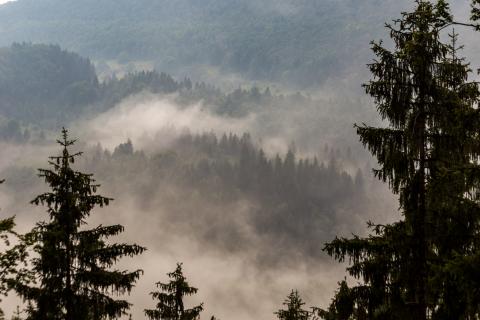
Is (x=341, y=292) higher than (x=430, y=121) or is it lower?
lower

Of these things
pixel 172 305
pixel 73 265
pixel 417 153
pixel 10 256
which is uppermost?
pixel 417 153

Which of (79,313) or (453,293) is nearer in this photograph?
(453,293)

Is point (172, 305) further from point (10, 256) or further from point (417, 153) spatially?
point (417, 153)

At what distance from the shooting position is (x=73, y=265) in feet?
51.8

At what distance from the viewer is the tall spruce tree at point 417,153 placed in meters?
11.7

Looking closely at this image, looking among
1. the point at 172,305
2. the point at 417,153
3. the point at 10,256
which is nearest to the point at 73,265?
the point at 10,256

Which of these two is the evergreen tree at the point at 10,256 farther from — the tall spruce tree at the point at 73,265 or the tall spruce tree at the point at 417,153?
the tall spruce tree at the point at 417,153

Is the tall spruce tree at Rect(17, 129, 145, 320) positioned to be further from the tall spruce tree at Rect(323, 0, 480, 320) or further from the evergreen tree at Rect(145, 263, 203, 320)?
the tall spruce tree at Rect(323, 0, 480, 320)

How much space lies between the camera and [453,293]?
9594mm

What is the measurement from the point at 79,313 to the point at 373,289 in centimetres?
873

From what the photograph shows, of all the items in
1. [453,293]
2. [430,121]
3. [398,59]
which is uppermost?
[398,59]

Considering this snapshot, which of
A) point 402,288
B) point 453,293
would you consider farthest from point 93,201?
point 453,293

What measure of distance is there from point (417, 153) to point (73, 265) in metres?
10.7

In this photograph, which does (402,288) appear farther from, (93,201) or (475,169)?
(93,201)
